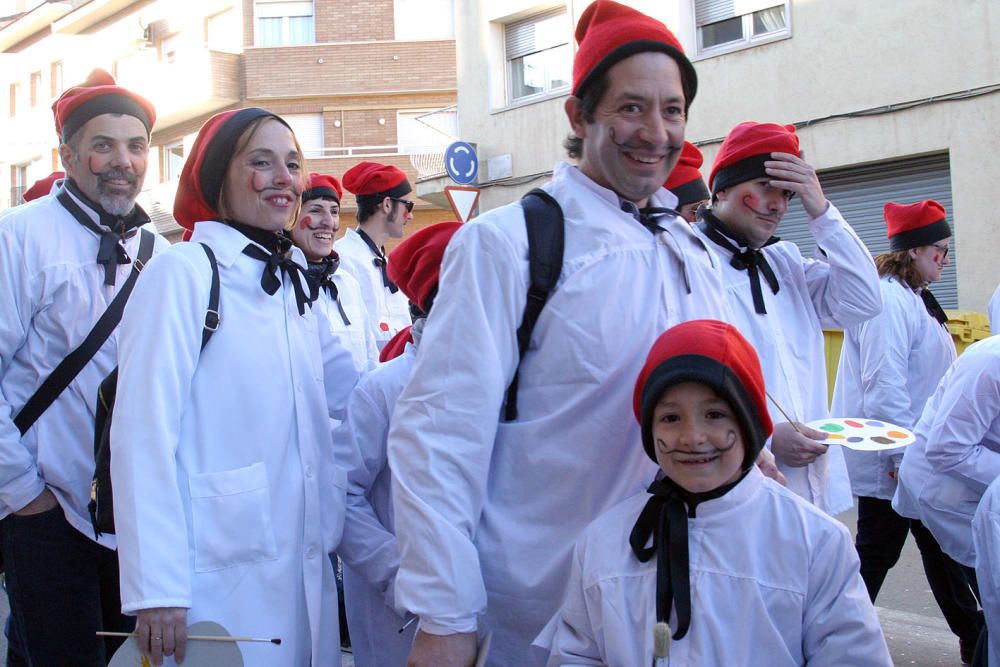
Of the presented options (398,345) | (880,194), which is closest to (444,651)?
(398,345)

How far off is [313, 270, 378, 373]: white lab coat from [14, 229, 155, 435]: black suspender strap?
2157mm

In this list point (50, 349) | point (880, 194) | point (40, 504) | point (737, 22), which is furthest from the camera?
point (737, 22)

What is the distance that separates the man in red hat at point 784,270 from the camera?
3613 mm

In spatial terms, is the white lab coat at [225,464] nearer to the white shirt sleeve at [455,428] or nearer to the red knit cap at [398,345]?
the white shirt sleeve at [455,428]

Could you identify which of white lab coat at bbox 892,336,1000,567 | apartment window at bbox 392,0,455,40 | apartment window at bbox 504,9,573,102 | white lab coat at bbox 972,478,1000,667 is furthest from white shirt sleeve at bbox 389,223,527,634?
apartment window at bbox 392,0,455,40

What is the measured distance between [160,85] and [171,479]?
98.9 ft

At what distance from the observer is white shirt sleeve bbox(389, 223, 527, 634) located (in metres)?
2.23

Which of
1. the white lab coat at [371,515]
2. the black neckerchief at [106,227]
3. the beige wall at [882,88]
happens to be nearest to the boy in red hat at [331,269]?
the black neckerchief at [106,227]

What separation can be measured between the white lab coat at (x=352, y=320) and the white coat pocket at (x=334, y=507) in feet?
9.12

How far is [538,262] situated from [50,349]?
2.02m

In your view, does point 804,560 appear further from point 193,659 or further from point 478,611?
point 193,659

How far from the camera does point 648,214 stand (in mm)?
2568

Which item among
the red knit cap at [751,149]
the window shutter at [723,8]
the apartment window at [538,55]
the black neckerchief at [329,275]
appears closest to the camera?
the red knit cap at [751,149]

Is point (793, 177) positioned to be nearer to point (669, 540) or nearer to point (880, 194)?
point (669, 540)
